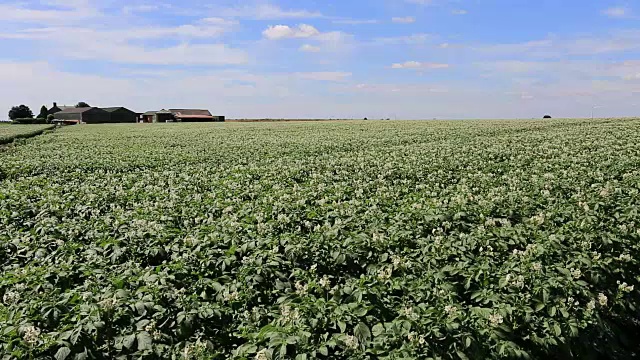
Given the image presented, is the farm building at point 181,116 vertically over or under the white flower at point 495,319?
over

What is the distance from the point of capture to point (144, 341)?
3732 mm

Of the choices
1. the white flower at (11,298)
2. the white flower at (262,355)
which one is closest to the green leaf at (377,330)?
the white flower at (262,355)

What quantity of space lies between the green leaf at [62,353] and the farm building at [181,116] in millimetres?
100134

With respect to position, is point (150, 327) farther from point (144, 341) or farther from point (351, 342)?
point (351, 342)

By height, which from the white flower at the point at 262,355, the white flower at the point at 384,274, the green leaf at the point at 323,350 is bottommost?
the white flower at the point at 262,355

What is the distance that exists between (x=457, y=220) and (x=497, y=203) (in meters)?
1.31

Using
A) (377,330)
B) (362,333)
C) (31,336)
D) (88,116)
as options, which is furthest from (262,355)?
(88,116)

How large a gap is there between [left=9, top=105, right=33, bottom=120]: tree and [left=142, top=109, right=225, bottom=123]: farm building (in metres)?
24.0

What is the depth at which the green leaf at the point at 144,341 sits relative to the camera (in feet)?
12.1

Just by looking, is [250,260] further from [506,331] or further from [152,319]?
[506,331]

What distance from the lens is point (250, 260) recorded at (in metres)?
5.12

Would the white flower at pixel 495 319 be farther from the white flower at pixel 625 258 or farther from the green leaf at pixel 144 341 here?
the white flower at pixel 625 258

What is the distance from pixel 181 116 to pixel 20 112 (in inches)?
1437

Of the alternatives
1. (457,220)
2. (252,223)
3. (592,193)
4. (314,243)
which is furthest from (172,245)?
(592,193)
